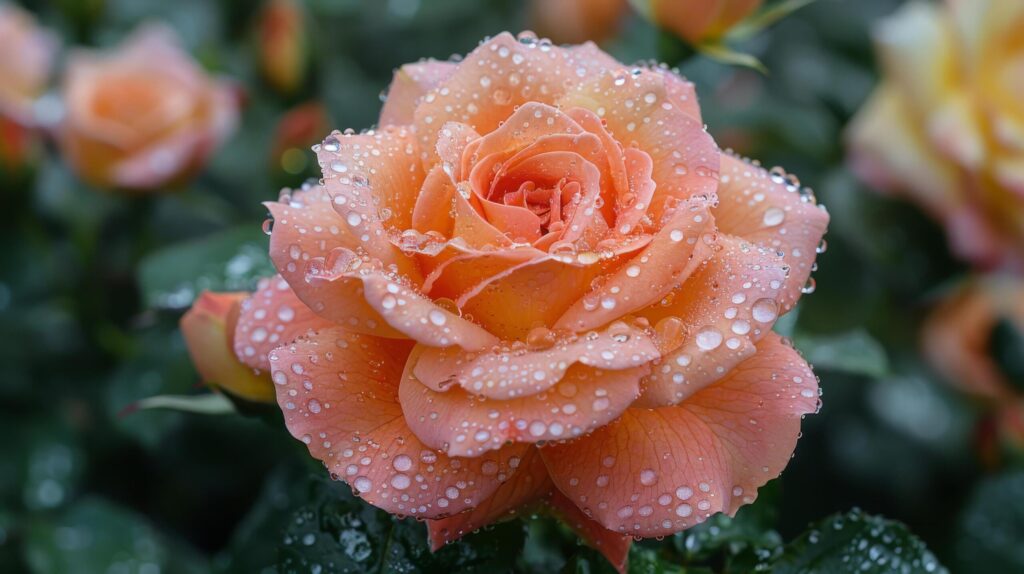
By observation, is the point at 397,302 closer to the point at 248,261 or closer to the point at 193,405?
the point at 193,405

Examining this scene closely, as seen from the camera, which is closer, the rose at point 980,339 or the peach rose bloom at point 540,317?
the peach rose bloom at point 540,317

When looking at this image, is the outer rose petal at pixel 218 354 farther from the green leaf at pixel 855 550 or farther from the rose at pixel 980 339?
the rose at pixel 980 339

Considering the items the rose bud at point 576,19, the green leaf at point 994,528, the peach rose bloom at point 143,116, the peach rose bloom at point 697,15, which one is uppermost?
the peach rose bloom at point 697,15

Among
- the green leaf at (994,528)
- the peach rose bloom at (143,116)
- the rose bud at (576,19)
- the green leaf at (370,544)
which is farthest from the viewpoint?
the rose bud at (576,19)

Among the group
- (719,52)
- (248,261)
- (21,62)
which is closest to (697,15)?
(719,52)

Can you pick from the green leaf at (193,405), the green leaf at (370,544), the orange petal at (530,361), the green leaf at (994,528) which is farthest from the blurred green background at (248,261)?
the orange petal at (530,361)

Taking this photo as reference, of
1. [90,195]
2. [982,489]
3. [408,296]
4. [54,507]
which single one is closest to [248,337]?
[408,296]

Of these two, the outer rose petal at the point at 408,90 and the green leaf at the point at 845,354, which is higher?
the outer rose petal at the point at 408,90
